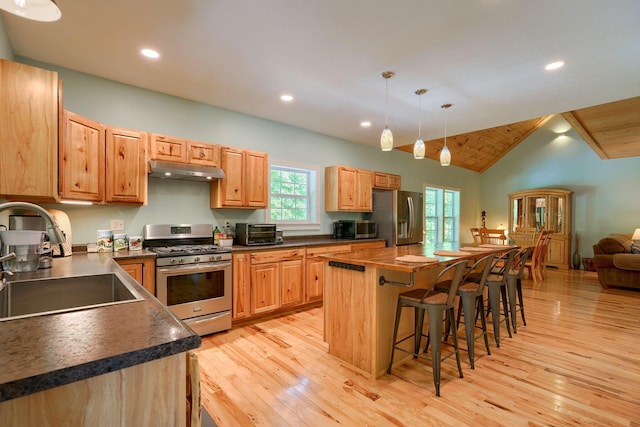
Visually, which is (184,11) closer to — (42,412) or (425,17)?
(425,17)

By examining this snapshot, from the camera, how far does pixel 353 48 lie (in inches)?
96.3

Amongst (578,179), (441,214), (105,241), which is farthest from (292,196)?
(578,179)

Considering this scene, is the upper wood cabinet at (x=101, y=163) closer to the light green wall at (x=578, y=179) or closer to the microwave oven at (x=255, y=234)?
the microwave oven at (x=255, y=234)

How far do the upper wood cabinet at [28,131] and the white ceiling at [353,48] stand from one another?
0.59 metres

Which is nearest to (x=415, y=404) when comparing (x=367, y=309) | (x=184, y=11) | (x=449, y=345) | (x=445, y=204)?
(x=367, y=309)

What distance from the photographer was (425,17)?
2.07 meters

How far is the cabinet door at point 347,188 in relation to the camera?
4812 millimetres

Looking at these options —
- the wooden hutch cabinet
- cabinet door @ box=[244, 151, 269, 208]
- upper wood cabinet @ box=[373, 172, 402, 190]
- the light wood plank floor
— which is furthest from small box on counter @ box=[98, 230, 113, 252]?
the wooden hutch cabinet

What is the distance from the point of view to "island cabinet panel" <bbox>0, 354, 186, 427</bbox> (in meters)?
0.61

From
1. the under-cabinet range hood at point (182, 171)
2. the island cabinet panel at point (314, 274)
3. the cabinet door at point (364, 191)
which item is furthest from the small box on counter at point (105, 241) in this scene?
the cabinet door at point (364, 191)

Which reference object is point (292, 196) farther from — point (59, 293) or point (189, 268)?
point (59, 293)

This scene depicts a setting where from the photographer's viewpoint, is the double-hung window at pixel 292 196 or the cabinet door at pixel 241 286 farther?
the double-hung window at pixel 292 196

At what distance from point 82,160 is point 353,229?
138 inches

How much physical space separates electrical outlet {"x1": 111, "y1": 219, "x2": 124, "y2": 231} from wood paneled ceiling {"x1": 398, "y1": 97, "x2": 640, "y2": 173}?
5195 mm
